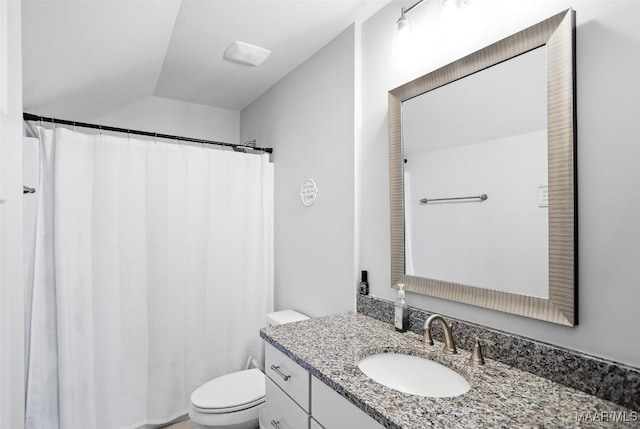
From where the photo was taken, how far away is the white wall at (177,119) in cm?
273

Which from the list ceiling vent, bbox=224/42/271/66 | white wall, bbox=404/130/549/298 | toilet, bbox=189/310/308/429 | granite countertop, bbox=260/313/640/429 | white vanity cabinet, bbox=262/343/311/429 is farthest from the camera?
ceiling vent, bbox=224/42/271/66

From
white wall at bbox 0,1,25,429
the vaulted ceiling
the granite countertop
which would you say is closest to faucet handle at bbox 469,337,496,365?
the granite countertop

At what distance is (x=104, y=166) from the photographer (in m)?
1.97

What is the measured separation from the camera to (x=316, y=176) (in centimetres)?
212

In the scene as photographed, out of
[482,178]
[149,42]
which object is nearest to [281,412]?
[482,178]

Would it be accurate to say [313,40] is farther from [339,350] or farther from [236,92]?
[339,350]

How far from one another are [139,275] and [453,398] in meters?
1.89

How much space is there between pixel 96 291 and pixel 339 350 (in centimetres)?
154

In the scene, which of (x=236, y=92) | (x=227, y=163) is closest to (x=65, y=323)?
(x=227, y=163)

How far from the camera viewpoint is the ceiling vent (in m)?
1.99

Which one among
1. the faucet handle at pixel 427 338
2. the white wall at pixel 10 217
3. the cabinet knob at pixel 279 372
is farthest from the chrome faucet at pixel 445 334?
the white wall at pixel 10 217

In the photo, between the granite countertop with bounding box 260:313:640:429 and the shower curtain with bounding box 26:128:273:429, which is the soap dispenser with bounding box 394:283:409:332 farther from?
the shower curtain with bounding box 26:128:273:429

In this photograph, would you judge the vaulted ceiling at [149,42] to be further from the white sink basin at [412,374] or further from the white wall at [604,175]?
the white sink basin at [412,374]

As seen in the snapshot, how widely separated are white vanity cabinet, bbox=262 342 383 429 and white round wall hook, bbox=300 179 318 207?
3.23 ft
